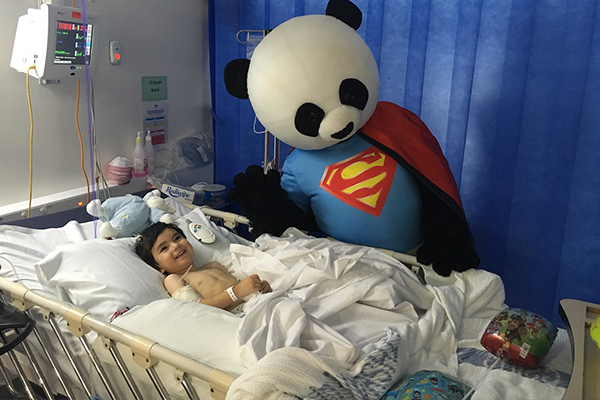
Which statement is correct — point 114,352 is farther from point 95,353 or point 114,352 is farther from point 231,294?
point 231,294

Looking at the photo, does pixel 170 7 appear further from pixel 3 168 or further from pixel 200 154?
pixel 3 168

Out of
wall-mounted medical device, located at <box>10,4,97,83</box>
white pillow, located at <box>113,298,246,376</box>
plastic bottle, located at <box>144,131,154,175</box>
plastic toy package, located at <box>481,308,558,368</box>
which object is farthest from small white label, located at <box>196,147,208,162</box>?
plastic toy package, located at <box>481,308,558,368</box>

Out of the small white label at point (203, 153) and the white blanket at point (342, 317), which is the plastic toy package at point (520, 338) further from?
the small white label at point (203, 153)

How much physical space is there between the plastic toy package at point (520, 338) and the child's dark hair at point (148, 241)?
108cm

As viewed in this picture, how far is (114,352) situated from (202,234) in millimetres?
679

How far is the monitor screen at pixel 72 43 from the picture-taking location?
1897 mm

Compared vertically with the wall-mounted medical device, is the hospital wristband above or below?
below

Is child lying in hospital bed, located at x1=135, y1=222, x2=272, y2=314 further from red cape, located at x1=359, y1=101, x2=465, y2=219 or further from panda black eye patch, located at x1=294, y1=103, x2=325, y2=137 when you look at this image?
red cape, located at x1=359, y1=101, x2=465, y2=219

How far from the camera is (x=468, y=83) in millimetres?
2127

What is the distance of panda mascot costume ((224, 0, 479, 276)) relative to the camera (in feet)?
5.35

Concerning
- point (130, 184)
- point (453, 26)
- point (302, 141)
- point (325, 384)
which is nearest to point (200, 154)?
point (130, 184)

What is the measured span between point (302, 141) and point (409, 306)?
2.01ft

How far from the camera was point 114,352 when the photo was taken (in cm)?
132

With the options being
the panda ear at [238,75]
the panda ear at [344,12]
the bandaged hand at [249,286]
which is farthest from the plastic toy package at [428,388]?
the panda ear at [344,12]
